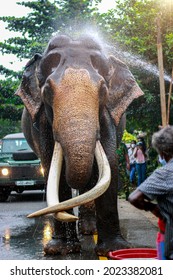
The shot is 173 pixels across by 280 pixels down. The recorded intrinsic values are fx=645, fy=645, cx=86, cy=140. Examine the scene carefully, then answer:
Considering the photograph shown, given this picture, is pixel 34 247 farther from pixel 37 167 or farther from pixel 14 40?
pixel 14 40

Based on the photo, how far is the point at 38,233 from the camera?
9227 millimetres

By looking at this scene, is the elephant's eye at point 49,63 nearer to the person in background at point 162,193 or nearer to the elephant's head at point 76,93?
the elephant's head at point 76,93

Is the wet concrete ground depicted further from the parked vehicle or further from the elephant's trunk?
the parked vehicle

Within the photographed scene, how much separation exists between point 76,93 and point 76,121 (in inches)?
15.9

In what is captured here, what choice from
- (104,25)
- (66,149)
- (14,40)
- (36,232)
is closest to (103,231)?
(66,149)

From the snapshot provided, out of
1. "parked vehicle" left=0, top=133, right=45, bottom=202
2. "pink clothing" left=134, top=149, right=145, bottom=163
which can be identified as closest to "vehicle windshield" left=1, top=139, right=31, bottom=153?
"parked vehicle" left=0, top=133, right=45, bottom=202

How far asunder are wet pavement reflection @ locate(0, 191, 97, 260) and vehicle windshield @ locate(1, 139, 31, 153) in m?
3.53

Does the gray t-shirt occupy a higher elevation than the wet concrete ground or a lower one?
higher

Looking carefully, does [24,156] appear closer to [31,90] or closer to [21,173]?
[21,173]

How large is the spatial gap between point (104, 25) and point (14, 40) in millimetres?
7058

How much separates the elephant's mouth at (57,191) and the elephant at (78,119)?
10 millimetres

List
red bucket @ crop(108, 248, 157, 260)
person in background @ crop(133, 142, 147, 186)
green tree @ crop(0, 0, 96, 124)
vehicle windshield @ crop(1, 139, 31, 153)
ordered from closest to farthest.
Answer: red bucket @ crop(108, 248, 157, 260), person in background @ crop(133, 142, 147, 186), vehicle windshield @ crop(1, 139, 31, 153), green tree @ crop(0, 0, 96, 124)

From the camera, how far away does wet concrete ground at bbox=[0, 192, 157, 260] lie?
7.42 metres

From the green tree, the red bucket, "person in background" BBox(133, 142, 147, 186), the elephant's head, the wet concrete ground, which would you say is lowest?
the wet concrete ground
